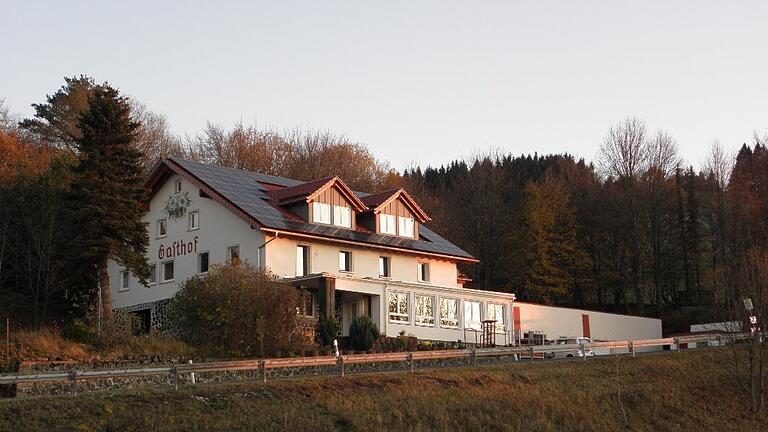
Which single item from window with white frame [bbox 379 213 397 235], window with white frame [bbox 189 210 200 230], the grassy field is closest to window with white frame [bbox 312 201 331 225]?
window with white frame [bbox 379 213 397 235]

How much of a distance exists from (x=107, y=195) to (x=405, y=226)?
16.2m

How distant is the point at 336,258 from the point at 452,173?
144 feet

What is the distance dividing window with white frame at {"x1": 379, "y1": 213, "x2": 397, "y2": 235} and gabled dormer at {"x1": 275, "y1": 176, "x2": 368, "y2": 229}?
1.74m

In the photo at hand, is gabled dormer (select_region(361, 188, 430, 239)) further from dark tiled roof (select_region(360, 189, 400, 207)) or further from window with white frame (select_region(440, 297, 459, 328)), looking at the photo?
window with white frame (select_region(440, 297, 459, 328))

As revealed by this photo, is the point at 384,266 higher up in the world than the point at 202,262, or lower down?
lower down

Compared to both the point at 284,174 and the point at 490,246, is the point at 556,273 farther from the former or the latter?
the point at 284,174

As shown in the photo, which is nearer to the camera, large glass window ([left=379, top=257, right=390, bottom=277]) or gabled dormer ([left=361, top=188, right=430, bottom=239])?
large glass window ([left=379, top=257, right=390, bottom=277])

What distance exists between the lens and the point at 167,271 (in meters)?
52.5

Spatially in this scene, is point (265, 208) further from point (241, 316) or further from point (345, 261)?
point (241, 316)

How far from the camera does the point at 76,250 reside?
4578 cm

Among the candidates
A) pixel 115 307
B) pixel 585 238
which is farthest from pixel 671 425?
pixel 585 238

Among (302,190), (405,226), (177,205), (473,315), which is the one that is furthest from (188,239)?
(473,315)

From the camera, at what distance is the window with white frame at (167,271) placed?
2056 inches

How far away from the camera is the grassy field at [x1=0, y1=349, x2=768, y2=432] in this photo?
2405 cm
